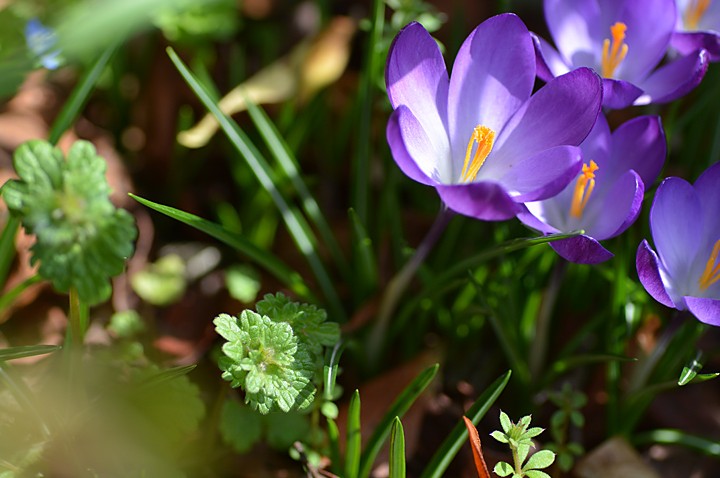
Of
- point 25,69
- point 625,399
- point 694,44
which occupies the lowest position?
point 625,399

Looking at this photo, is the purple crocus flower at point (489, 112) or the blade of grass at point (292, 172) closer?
the purple crocus flower at point (489, 112)

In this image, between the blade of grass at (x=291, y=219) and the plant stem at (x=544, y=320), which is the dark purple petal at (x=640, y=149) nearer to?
the plant stem at (x=544, y=320)

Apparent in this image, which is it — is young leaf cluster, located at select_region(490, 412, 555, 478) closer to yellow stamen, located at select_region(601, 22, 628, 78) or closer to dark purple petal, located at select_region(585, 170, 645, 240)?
dark purple petal, located at select_region(585, 170, 645, 240)

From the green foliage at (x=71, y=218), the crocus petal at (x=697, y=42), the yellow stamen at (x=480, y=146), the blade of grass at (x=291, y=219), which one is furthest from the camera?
the blade of grass at (x=291, y=219)

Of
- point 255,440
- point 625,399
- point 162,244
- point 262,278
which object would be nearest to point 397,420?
point 255,440

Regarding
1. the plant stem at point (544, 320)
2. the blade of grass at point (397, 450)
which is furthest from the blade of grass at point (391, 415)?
the plant stem at point (544, 320)

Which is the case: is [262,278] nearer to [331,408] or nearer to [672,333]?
[331,408]

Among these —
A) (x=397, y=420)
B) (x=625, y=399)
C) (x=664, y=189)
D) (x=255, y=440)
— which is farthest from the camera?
(x=625, y=399)

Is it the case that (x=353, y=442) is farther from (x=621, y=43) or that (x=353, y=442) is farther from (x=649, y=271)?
(x=621, y=43)
